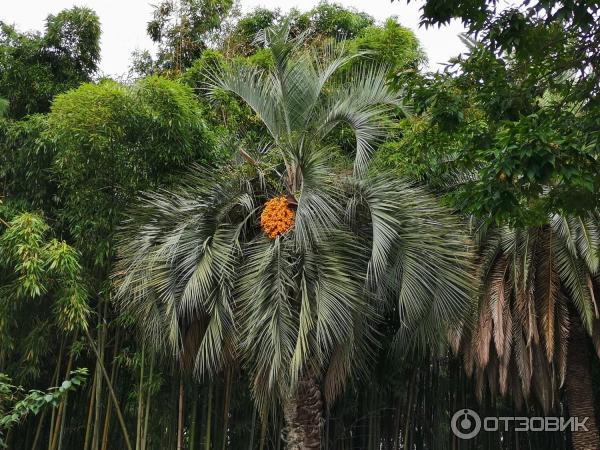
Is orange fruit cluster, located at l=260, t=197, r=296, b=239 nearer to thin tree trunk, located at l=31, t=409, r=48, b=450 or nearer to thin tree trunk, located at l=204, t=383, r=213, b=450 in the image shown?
thin tree trunk, located at l=204, t=383, r=213, b=450

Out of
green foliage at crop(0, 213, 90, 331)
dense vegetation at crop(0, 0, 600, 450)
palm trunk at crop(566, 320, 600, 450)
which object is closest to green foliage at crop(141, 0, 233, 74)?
dense vegetation at crop(0, 0, 600, 450)

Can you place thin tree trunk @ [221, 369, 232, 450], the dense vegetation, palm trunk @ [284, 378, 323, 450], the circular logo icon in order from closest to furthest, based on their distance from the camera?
the dense vegetation → palm trunk @ [284, 378, 323, 450] → thin tree trunk @ [221, 369, 232, 450] → the circular logo icon

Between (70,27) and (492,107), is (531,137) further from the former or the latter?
(70,27)

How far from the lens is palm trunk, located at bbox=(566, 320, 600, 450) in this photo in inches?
324

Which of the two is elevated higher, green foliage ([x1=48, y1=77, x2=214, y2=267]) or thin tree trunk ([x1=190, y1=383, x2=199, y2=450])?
green foliage ([x1=48, y1=77, x2=214, y2=267])

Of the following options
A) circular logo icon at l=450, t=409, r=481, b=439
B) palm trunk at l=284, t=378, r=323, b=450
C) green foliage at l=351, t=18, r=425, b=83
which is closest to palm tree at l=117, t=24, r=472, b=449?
palm trunk at l=284, t=378, r=323, b=450

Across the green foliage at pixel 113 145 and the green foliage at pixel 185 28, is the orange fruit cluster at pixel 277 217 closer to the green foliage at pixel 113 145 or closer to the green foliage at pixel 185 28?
the green foliage at pixel 113 145

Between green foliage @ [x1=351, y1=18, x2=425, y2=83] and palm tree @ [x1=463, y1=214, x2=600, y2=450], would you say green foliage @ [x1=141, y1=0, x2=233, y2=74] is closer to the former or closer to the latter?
green foliage @ [x1=351, y1=18, x2=425, y2=83]

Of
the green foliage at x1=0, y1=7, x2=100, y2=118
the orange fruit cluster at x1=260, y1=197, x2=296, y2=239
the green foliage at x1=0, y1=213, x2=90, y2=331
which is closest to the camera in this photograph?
the orange fruit cluster at x1=260, y1=197, x2=296, y2=239

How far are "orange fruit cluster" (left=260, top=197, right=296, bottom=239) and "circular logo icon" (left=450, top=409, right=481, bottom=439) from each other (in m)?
3.37

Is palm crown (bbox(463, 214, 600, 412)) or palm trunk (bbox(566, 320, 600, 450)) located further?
palm trunk (bbox(566, 320, 600, 450))

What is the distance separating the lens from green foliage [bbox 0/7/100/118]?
30.4ft

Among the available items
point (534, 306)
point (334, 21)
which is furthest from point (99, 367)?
point (334, 21)

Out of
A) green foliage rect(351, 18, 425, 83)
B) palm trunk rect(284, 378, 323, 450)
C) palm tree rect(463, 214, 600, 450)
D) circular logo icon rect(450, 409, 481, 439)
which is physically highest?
green foliage rect(351, 18, 425, 83)
